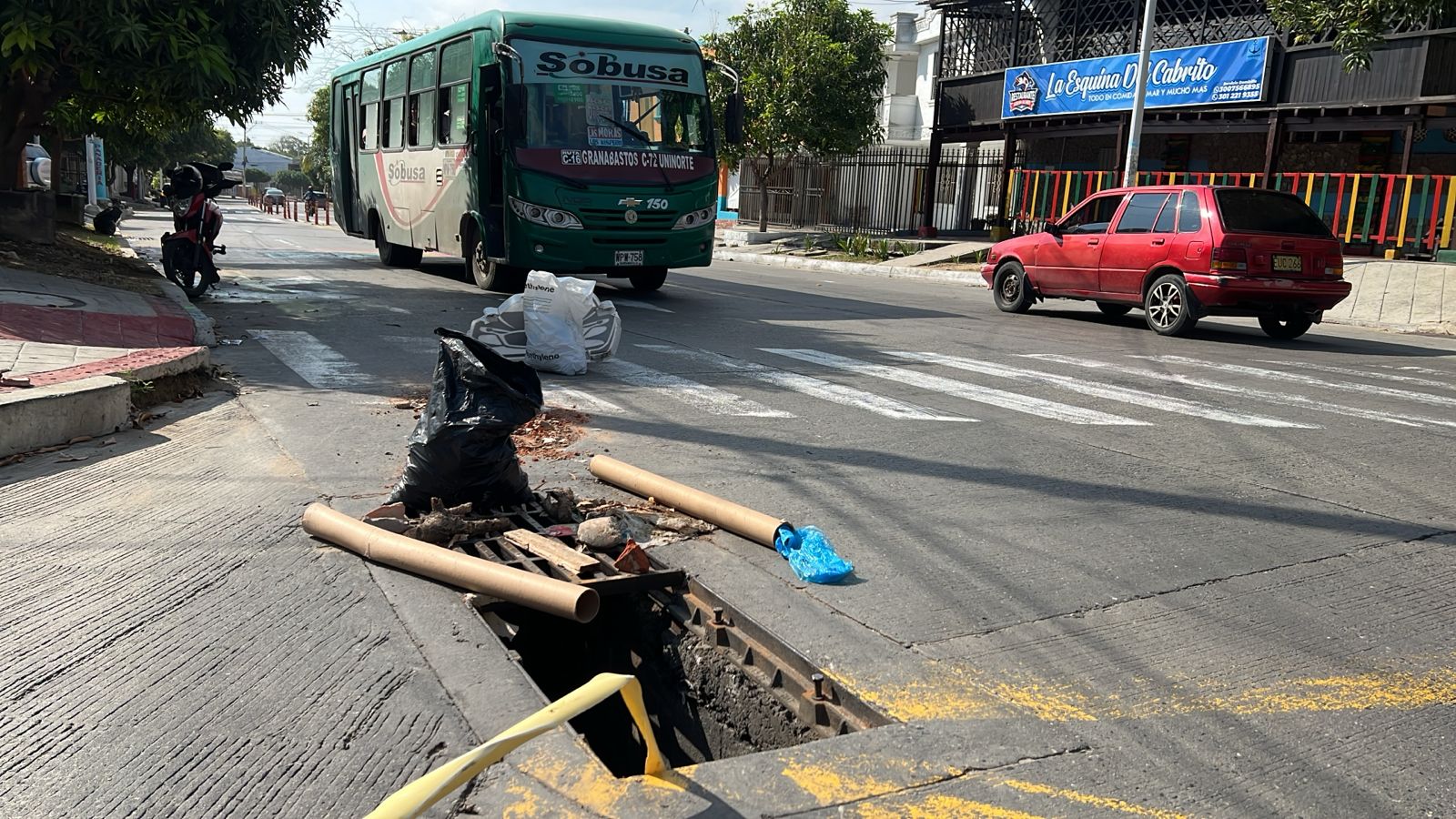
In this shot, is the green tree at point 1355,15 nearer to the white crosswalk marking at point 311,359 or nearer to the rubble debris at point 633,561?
the white crosswalk marking at point 311,359

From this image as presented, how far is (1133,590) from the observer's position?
4.13 meters

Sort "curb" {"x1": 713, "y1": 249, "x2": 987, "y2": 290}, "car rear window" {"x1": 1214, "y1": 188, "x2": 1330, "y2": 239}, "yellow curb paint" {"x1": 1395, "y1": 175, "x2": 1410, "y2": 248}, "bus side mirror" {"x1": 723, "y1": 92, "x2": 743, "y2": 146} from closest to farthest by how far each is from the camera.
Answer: "car rear window" {"x1": 1214, "y1": 188, "x2": 1330, "y2": 239} < "bus side mirror" {"x1": 723, "y1": 92, "x2": 743, "y2": 146} < "yellow curb paint" {"x1": 1395, "y1": 175, "x2": 1410, "y2": 248} < "curb" {"x1": 713, "y1": 249, "x2": 987, "y2": 290}

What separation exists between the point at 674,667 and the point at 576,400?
3940 millimetres

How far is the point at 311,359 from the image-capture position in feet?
29.8

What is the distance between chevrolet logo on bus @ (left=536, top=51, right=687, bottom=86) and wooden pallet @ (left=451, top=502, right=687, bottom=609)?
997 centimetres

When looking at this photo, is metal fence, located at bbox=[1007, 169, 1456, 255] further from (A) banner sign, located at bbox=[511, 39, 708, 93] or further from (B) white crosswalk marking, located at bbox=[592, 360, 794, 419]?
(B) white crosswalk marking, located at bbox=[592, 360, 794, 419]

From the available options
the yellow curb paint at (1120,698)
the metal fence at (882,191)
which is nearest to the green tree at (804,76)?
the metal fence at (882,191)

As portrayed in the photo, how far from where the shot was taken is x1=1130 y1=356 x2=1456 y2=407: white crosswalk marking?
8562mm

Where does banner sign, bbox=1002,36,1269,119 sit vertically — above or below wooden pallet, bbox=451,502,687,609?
above

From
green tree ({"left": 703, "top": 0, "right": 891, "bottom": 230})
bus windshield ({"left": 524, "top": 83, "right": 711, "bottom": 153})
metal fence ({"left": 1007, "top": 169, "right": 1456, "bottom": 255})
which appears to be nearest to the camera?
bus windshield ({"left": 524, "top": 83, "right": 711, "bottom": 153})

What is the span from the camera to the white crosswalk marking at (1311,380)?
28.1 ft

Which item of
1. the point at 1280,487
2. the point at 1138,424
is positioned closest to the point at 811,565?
the point at 1280,487

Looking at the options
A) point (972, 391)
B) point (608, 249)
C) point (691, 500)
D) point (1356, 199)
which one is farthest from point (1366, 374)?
point (1356, 199)

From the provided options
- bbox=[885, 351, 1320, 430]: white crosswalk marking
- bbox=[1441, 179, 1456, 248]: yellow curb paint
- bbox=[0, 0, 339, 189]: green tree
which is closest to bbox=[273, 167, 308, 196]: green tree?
bbox=[0, 0, 339, 189]: green tree
